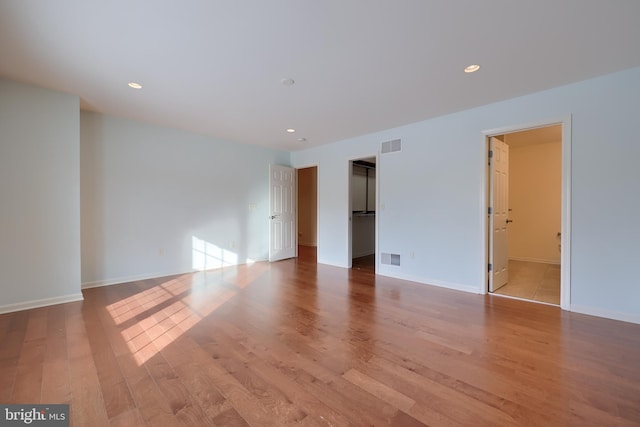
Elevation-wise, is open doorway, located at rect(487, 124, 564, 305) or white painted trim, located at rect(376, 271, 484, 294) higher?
open doorway, located at rect(487, 124, 564, 305)

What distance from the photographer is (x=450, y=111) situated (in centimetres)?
372

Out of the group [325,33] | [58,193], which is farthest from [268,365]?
[58,193]

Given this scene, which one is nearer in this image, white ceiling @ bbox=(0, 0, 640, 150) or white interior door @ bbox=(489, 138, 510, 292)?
white ceiling @ bbox=(0, 0, 640, 150)

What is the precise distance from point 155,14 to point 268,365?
259 cm

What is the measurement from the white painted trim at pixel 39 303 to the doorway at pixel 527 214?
5.25 m

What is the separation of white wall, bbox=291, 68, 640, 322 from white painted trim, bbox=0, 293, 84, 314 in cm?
382

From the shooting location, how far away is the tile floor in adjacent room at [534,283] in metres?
3.49

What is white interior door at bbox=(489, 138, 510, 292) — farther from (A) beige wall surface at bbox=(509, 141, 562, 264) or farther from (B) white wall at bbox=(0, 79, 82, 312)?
(B) white wall at bbox=(0, 79, 82, 312)

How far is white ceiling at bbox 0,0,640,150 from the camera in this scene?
1834 mm

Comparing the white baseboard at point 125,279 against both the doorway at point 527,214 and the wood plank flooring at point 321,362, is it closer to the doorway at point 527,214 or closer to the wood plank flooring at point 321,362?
the wood plank flooring at point 321,362

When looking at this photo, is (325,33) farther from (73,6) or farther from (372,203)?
(372,203)

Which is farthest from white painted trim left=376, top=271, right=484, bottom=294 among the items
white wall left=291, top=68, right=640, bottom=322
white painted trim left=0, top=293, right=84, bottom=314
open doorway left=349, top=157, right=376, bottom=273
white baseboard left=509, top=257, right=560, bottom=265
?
white painted trim left=0, top=293, right=84, bottom=314

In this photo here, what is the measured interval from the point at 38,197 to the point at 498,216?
18.9ft

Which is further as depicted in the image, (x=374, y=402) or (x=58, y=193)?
(x=58, y=193)
